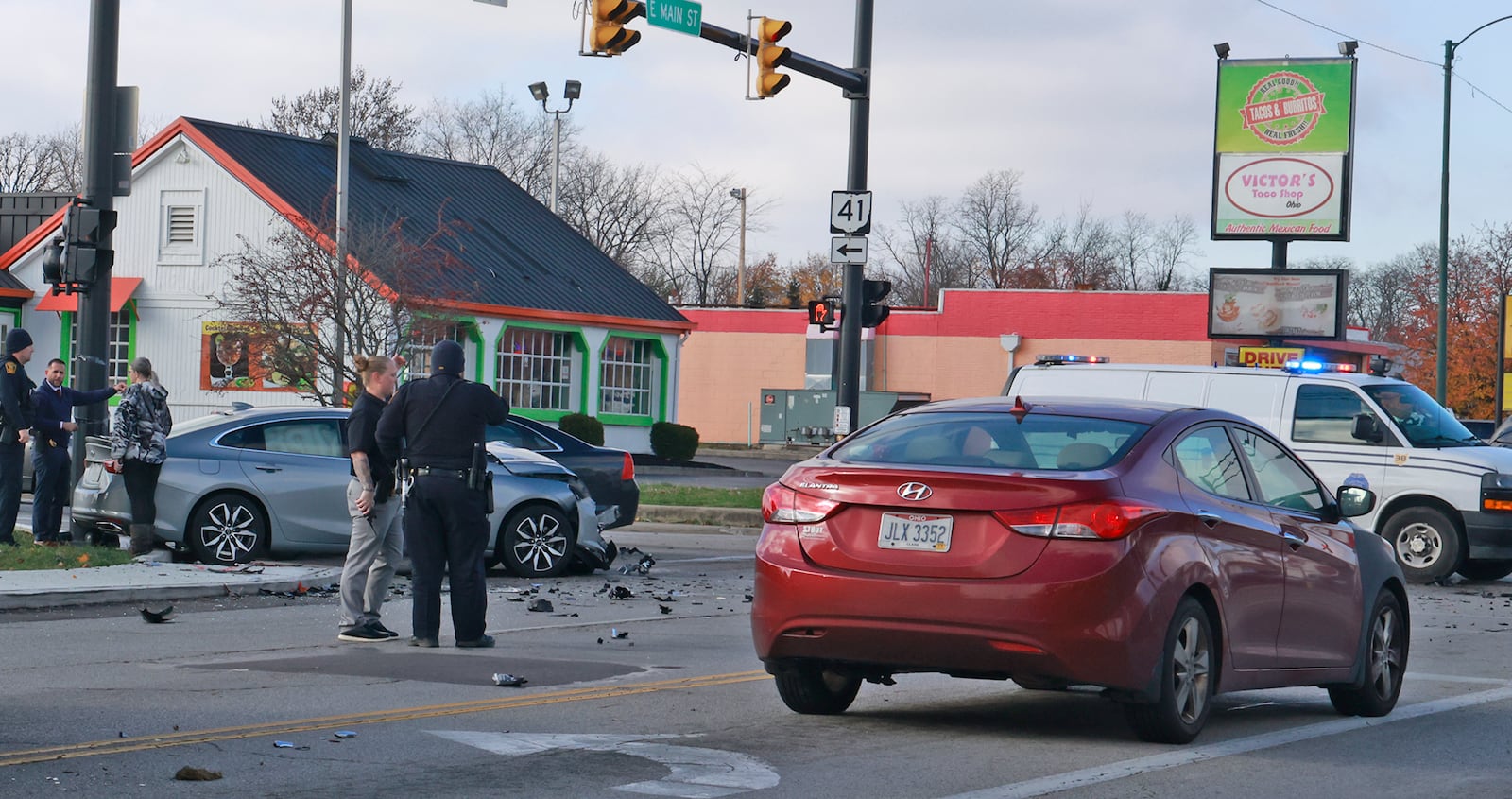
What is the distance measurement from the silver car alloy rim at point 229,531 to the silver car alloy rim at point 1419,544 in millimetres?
10638

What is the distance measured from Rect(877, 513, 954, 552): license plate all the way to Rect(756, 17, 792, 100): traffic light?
12.6 metres

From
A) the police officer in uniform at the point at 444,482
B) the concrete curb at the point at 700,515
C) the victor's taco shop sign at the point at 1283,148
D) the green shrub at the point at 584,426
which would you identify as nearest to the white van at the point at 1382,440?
the concrete curb at the point at 700,515

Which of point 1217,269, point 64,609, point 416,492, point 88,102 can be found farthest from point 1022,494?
point 1217,269

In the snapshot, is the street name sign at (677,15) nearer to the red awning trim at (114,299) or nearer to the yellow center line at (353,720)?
the yellow center line at (353,720)

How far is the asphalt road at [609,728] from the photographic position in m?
6.65

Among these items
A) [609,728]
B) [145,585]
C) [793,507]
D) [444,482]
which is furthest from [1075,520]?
[145,585]

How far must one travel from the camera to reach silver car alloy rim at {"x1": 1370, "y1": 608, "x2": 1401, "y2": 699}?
9.17 m

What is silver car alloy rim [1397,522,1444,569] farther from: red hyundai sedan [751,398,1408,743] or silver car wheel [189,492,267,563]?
silver car wheel [189,492,267,563]

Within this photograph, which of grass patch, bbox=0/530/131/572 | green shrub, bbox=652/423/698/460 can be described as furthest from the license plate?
green shrub, bbox=652/423/698/460

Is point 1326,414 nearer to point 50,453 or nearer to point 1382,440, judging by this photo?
point 1382,440

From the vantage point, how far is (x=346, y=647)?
35.0 feet

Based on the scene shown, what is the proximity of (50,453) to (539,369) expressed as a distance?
23823 mm

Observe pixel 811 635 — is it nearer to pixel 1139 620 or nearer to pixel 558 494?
pixel 1139 620

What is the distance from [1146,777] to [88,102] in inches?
479
